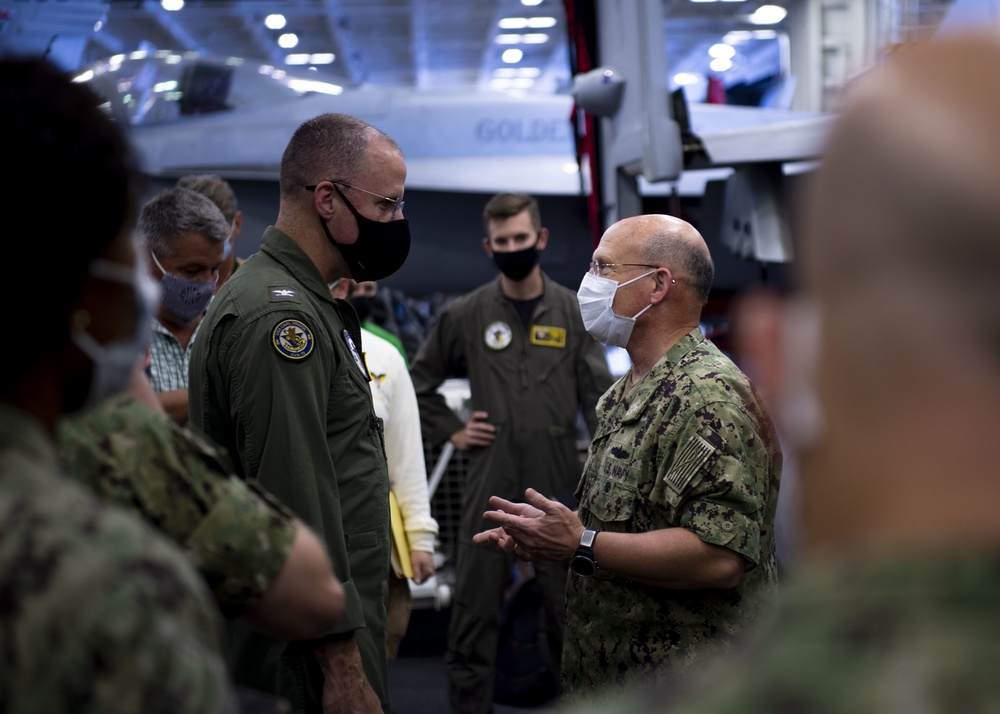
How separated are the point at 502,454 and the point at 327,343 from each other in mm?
2153

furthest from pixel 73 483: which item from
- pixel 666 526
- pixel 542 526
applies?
pixel 666 526

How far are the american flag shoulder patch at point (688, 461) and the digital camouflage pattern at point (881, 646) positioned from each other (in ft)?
4.75

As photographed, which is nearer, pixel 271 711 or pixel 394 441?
pixel 271 711

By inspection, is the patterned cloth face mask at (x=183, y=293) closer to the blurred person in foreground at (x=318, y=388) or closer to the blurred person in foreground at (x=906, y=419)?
the blurred person in foreground at (x=318, y=388)

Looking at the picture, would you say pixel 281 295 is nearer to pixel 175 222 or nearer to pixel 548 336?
pixel 175 222

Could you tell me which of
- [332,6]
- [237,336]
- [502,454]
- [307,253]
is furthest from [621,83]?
[332,6]

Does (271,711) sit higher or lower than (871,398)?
lower

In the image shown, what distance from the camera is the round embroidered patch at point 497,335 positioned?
14.1 feet

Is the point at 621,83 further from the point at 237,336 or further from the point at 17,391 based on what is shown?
the point at 17,391

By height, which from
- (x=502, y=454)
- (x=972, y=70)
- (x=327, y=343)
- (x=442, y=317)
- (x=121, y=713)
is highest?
(x=972, y=70)

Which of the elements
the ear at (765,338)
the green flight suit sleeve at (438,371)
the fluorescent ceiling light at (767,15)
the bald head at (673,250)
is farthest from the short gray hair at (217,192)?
the fluorescent ceiling light at (767,15)

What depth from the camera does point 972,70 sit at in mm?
691

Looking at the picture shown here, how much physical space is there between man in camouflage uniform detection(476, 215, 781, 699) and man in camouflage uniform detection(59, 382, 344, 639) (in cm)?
113

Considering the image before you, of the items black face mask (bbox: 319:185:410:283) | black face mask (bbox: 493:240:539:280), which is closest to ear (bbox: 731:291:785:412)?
black face mask (bbox: 319:185:410:283)
